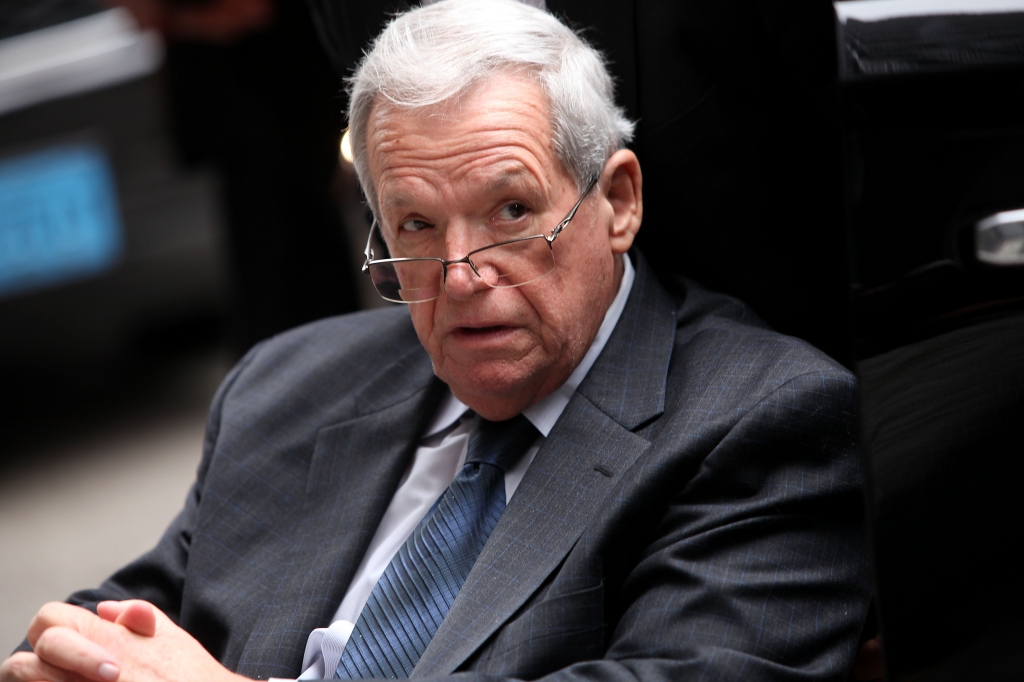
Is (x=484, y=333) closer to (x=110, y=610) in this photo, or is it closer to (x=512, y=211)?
(x=512, y=211)

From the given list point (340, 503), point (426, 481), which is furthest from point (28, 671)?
point (426, 481)

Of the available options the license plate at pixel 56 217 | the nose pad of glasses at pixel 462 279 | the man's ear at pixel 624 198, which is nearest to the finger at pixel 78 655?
the nose pad of glasses at pixel 462 279

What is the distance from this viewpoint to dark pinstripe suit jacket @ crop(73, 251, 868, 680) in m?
1.54

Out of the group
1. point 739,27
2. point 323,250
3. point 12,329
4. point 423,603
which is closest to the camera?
point 423,603

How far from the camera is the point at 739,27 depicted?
1.96 metres

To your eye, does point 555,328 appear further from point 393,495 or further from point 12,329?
point 12,329

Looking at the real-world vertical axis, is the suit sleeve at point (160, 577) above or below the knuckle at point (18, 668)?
below

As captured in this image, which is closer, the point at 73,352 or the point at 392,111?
the point at 392,111

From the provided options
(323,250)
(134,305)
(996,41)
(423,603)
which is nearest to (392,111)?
(423,603)

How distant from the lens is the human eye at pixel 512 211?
1.80 m

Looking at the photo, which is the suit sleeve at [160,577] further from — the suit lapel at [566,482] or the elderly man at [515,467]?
the suit lapel at [566,482]

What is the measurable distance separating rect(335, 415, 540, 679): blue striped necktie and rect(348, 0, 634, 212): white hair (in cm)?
48

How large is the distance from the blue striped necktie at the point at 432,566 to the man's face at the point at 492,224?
9 cm

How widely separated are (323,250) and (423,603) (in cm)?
226
